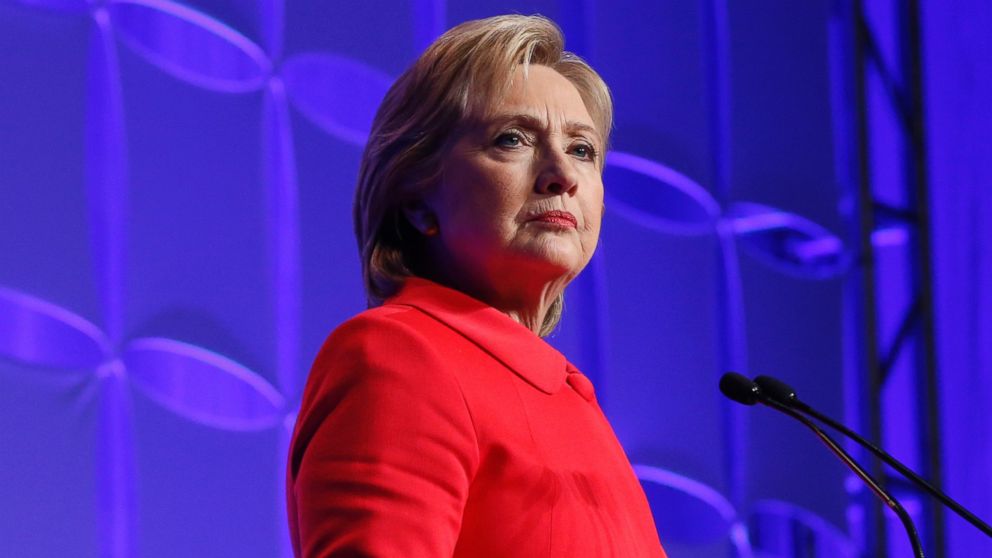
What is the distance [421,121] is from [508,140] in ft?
0.40

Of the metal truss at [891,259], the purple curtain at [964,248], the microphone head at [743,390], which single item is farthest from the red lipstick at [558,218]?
the purple curtain at [964,248]

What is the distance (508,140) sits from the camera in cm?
158

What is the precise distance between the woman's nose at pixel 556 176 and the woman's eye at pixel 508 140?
45 mm

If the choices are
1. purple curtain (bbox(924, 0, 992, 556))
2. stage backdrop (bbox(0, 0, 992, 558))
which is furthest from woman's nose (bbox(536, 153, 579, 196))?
purple curtain (bbox(924, 0, 992, 556))

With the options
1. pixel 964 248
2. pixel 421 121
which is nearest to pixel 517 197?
pixel 421 121

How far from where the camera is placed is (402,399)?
48.5 inches

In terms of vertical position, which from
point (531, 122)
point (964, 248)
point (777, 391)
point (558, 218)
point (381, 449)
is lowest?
point (381, 449)

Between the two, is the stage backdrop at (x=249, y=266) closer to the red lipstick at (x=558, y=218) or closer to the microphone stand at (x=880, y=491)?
the red lipstick at (x=558, y=218)

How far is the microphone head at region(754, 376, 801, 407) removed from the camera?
1.57 meters

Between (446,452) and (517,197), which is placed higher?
(517,197)

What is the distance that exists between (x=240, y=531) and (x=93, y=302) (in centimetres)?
60

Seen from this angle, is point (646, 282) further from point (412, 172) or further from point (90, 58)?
point (412, 172)

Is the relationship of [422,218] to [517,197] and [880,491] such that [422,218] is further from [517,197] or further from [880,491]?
[880,491]

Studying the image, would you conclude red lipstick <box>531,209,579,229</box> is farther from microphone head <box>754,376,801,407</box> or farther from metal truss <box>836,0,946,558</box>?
metal truss <box>836,0,946,558</box>
